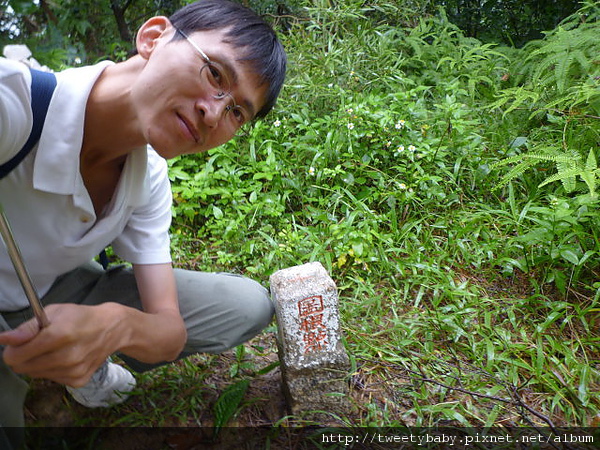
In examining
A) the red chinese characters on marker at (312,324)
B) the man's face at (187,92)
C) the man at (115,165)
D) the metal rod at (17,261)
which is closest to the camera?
the metal rod at (17,261)

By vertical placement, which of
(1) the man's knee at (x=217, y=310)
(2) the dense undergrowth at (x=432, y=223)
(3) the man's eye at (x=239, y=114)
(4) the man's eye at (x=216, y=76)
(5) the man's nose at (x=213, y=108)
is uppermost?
(4) the man's eye at (x=216, y=76)

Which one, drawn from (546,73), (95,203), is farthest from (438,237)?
(95,203)

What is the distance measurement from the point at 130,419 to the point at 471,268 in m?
2.11

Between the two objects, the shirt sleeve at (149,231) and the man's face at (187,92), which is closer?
the man's face at (187,92)

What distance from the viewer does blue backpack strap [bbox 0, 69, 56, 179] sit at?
124 cm

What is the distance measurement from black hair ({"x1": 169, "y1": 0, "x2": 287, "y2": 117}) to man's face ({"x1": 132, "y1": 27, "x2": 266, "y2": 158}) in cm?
3

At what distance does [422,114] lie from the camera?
3.83 meters

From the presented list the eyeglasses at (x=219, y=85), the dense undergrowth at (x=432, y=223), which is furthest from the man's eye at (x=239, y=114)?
the dense undergrowth at (x=432, y=223)

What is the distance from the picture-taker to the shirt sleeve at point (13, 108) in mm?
1122

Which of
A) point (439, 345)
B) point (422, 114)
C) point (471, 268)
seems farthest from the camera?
point (422, 114)

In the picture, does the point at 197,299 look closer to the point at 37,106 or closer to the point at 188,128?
the point at 188,128

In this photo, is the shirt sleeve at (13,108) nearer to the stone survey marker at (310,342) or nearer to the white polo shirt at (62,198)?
the white polo shirt at (62,198)

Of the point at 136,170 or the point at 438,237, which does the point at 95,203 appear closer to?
the point at 136,170

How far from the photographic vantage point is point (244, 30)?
1420 millimetres
